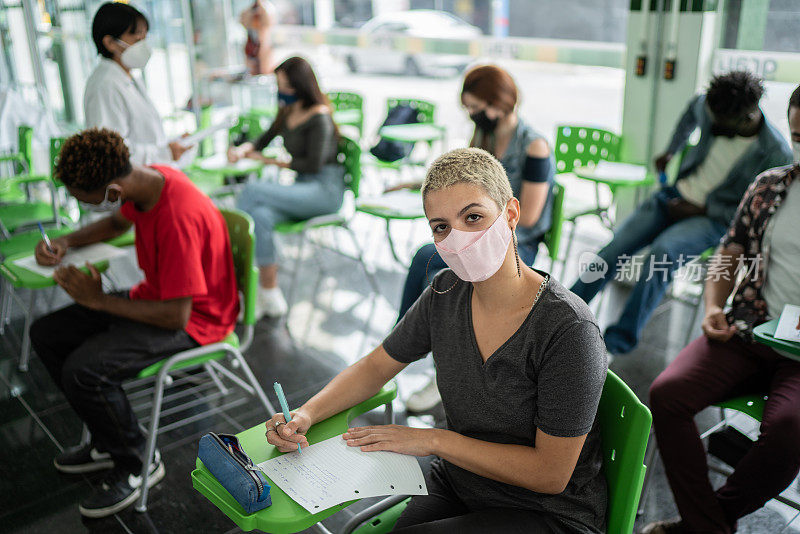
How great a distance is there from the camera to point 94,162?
2.26 meters

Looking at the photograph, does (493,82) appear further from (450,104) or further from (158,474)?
(450,104)

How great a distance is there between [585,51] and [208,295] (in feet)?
10.9

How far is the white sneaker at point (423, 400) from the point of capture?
9.69 ft

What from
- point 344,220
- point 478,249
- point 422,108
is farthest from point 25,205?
point 478,249

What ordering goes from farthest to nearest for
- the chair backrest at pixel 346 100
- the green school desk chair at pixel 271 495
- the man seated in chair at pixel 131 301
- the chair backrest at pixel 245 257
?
the chair backrest at pixel 346 100 → the chair backrest at pixel 245 257 → the man seated in chair at pixel 131 301 → the green school desk chair at pixel 271 495

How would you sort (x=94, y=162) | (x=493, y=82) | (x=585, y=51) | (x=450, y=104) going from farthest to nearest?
1. (x=450, y=104)
2. (x=585, y=51)
3. (x=493, y=82)
4. (x=94, y=162)

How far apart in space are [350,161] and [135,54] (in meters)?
1.24

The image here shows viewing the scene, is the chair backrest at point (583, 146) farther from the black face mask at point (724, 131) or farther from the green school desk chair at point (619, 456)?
the green school desk chair at point (619, 456)

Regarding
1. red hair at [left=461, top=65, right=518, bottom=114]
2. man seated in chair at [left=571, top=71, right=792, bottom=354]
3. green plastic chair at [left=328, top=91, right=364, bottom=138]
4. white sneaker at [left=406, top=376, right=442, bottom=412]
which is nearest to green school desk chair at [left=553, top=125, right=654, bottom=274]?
man seated in chair at [left=571, top=71, right=792, bottom=354]

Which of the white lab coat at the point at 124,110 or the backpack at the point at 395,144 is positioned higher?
the white lab coat at the point at 124,110

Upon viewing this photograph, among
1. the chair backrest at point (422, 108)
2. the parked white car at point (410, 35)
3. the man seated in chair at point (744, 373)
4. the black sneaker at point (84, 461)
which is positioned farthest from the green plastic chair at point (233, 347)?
the parked white car at point (410, 35)

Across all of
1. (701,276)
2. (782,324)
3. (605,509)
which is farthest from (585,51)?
(605,509)

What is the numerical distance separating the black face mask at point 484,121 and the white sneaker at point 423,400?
1133mm

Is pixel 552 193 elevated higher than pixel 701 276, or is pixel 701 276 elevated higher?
pixel 552 193
